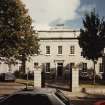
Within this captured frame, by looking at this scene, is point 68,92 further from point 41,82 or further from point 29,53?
point 29,53

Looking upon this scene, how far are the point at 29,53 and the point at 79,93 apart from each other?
1106cm

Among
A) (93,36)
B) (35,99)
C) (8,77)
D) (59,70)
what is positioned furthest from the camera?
(59,70)

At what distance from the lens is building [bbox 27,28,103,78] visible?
6131 centimetres

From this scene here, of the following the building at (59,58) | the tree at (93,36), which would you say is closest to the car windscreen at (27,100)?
the tree at (93,36)

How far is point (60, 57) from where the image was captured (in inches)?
2421

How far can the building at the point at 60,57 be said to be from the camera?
201ft

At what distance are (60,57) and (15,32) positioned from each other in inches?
856

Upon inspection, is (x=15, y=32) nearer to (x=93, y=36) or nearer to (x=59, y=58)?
(x=93, y=36)

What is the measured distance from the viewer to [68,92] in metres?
33.9

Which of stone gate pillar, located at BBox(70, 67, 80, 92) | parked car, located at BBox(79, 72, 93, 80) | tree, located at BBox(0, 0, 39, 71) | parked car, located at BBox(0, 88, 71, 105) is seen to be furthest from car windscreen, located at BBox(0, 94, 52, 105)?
parked car, located at BBox(79, 72, 93, 80)

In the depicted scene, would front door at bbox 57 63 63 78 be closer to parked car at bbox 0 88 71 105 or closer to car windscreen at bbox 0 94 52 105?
parked car at bbox 0 88 71 105

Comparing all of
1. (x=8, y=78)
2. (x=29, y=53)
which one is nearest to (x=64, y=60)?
(x=8, y=78)

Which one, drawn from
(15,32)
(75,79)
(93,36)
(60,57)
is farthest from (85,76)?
(75,79)

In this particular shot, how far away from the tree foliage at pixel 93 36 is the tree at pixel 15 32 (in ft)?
26.2
